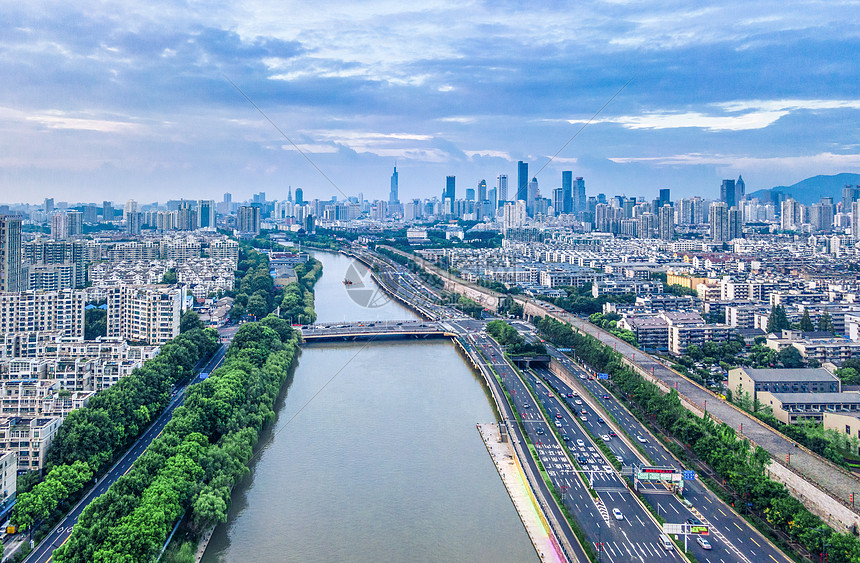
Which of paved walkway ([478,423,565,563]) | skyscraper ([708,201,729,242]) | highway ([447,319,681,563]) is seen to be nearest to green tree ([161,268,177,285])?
highway ([447,319,681,563])

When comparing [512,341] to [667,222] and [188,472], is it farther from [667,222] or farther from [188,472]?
[667,222]

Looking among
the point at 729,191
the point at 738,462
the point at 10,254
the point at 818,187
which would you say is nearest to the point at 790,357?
the point at 738,462

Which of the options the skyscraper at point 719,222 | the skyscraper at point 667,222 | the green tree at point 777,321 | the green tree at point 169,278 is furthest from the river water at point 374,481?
the skyscraper at point 667,222

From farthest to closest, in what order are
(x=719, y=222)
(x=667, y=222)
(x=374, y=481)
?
(x=667, y=222) → (x=719, y=222) → (x=374, y=481)

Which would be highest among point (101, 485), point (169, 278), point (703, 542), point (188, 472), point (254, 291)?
point (169, 278)

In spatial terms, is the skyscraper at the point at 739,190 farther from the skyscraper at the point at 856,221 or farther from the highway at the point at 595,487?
the highway at the point at 595,487

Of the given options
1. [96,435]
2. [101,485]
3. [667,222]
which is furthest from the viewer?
[667,222]

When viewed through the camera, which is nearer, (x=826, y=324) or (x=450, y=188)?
(x=826, y=324)

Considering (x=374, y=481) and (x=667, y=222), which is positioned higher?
(x=667, y=222)

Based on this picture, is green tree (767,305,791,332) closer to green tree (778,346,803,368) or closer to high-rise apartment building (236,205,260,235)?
green tree (778,346,803,368)
